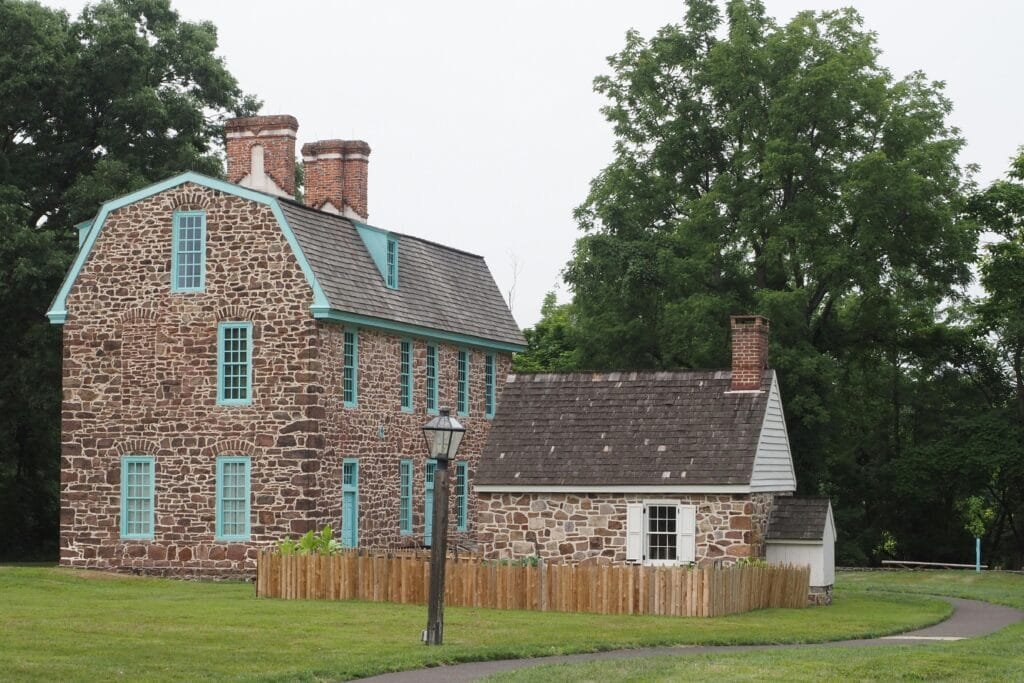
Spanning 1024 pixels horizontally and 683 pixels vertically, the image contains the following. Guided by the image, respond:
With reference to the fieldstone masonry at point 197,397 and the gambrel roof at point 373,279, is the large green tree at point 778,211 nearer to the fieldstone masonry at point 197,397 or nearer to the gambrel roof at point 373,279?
the gambrel roof at point 373,279

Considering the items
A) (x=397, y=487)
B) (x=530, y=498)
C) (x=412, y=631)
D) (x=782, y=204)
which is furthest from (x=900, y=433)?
(x=412, y=631)

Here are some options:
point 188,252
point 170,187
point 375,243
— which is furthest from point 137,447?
point 375,243

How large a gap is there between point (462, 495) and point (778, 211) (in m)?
11.5

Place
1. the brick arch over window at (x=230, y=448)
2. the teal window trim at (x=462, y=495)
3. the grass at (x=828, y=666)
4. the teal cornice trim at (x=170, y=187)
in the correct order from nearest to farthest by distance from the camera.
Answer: the grass at (x=828, y=666), the teal cornice trim at (x=170, y=187), the brick arch over window at (x=230, y=448), the teal window trim at (x=462, y=495)

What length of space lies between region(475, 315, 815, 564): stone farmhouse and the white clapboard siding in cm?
4

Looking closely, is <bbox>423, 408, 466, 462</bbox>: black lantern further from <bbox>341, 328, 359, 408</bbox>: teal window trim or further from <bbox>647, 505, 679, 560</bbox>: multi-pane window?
<bbox>341, 328, 359, 408</bbox>: teal window trim

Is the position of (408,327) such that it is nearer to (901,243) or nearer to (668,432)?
(668,432)

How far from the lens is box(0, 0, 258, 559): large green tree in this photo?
44.3 m

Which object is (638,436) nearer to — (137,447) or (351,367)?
(351,367)

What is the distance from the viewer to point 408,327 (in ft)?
129

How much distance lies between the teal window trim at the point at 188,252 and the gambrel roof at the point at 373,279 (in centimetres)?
80

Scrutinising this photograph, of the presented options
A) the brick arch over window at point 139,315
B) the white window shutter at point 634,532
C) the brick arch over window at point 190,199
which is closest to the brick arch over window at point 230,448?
the brick arch over window at point 139,315

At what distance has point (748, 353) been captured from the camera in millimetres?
33656

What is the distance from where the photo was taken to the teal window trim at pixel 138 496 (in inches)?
1447
